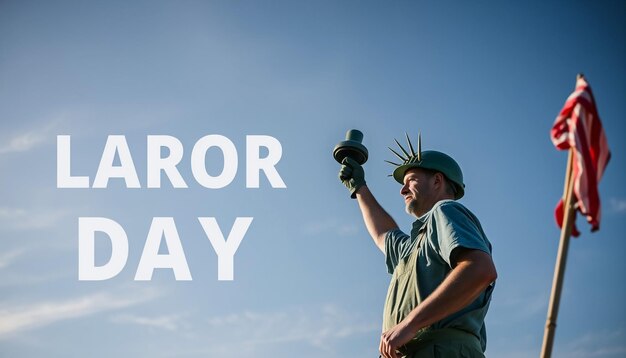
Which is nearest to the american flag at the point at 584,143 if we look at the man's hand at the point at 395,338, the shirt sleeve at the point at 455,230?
the shirt sleeve at the point at 455,230

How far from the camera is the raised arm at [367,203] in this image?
339 inches

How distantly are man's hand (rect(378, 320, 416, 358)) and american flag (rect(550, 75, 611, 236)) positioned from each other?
50.4 inches

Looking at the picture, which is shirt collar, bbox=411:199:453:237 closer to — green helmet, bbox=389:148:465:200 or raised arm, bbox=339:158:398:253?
green helmet, bbox=389:148:465:200

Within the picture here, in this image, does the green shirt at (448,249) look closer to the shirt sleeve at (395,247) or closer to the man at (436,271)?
the man at (436,271)

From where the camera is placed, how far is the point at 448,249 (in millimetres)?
6852

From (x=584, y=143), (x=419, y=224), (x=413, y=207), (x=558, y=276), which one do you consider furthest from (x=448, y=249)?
(x=558, y=276)

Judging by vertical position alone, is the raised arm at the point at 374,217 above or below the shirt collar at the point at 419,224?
above

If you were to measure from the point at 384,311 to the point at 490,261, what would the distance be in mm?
1018

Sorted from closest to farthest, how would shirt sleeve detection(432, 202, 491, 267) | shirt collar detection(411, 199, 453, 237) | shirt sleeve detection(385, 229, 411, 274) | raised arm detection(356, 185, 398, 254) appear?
shirt sleeve detection(432, 202, 491, 267), shirt collar detection(411, 199, 453, 237), shirt sleeve detection(385, 229, 411, 274), raised arm detection(356, 185, 398, 254)

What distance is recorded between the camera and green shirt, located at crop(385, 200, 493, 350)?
6855 mm

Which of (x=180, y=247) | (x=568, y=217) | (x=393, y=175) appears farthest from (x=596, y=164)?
(x=180, y=247)

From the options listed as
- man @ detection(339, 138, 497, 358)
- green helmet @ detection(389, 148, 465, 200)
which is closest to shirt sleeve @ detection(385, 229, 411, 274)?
man @ detection(339, 138, 497, 358)

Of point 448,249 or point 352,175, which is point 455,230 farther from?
point 352,175

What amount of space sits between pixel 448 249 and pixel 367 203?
7.71 feet
